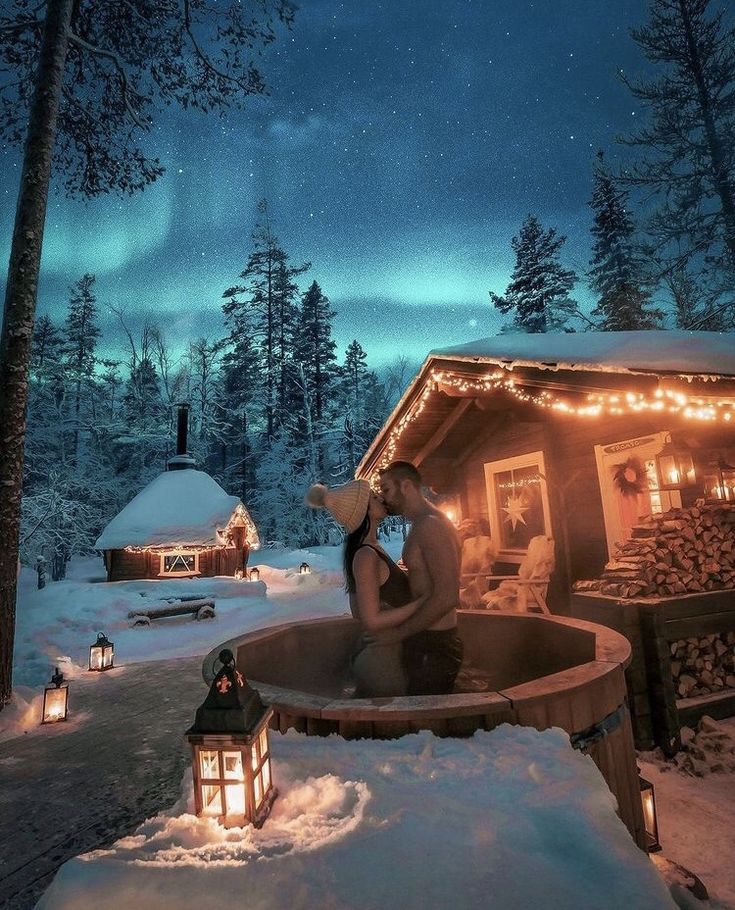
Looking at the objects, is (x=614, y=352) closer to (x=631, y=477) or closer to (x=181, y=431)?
(x=631, y=477)

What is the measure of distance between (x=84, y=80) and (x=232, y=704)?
11.2 m

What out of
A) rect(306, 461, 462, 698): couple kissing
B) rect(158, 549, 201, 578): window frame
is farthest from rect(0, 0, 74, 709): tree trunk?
rect(158, 549, 201, 578): window frame

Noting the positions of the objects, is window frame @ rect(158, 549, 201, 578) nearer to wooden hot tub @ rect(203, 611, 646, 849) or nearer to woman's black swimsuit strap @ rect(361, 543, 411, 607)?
wooden hot tub @ rect(203, 611, 646, 849)

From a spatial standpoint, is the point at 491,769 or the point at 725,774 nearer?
the point at 491,769

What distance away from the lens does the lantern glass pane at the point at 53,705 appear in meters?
5.10

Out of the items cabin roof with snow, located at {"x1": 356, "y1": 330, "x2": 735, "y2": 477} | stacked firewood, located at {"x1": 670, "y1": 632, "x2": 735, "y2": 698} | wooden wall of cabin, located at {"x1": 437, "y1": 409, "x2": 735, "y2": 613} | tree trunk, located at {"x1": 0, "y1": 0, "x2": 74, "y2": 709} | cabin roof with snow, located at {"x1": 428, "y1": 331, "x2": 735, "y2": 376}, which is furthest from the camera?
wooden wall of cabin, located at {"x1": 437, "y1": 409, "x2": 735, "y2": 613}

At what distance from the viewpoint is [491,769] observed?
99.8 inches

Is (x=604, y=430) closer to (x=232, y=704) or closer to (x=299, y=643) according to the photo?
(x=299, y=643)

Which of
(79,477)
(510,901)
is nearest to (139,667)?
(510,901)

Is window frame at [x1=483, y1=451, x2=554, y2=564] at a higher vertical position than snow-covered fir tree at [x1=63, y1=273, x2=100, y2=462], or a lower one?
lower

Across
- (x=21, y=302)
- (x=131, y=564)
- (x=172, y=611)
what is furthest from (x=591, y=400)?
(x=131, y=564)

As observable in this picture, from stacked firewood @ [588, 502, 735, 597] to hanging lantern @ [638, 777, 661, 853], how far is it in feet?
10.1

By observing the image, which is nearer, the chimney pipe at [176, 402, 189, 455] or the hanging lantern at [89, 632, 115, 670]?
the hanging lantern at [89, 632, 115, 670]

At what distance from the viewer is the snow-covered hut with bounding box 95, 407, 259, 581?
19.2 metres
